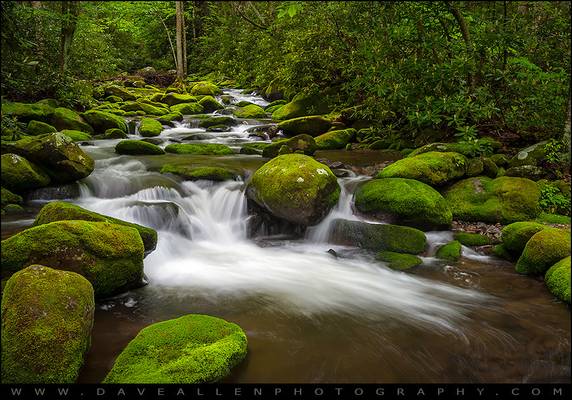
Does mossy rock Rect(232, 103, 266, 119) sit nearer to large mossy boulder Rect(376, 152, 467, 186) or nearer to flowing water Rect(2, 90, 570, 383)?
flowing water Rect(2, 90, 570, 383)

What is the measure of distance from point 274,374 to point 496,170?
724 cm

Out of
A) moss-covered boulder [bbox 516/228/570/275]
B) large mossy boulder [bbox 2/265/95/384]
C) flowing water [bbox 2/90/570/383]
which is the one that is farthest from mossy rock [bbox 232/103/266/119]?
large mossy boulder [bbox 2/265/95/384]

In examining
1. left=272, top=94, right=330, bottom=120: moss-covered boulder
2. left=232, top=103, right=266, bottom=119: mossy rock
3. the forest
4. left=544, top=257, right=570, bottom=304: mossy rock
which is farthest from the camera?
left=232, top=103, right=266, bottom=119: mossy rock

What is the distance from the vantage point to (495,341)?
15.6 ft

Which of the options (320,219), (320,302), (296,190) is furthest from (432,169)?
(320,302)

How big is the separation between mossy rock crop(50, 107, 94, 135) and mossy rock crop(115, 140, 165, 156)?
298 centimetres

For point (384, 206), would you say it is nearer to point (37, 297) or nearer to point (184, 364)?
point (184, 364)

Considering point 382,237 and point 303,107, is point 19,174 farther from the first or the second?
point 303,107

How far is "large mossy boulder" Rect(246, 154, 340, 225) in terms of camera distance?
789 cm

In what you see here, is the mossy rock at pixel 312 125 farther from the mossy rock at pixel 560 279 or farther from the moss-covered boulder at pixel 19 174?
the mossy rock at pixel 560 279

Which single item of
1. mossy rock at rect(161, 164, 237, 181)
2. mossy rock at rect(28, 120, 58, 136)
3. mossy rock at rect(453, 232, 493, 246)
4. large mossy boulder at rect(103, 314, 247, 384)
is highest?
mossy rock at rect(28, 120, 58, 136)

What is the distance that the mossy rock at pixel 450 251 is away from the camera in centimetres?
710

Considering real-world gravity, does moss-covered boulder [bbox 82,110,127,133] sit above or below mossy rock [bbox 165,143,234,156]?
above
